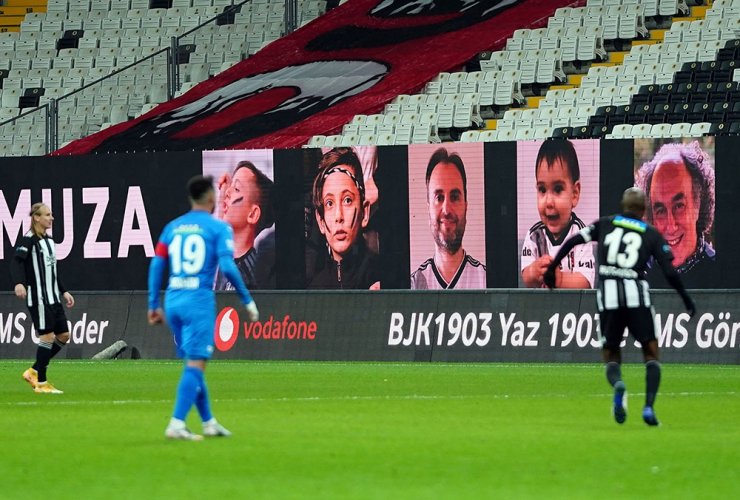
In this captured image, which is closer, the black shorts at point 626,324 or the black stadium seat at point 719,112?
the black shorts at point 626,324

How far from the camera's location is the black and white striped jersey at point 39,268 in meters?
20.6

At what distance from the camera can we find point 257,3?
44250mm

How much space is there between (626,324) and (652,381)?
640 mm

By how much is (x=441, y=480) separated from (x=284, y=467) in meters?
1.27

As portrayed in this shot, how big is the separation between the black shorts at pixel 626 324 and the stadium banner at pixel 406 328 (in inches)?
A: 428

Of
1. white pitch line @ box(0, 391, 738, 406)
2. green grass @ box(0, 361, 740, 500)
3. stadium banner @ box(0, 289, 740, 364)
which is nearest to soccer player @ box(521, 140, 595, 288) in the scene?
stadium banner @ box(0, 289, 740, 364)

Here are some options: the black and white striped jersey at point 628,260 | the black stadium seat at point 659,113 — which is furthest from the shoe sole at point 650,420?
the black stadium seat at point 659,113

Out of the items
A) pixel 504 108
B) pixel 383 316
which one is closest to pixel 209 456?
pixel 383 316

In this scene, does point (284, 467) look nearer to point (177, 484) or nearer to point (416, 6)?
point (177, 484)

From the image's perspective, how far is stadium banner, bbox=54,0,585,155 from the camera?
124 feet

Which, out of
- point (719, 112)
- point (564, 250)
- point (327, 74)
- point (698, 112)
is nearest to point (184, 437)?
point (564, 250)

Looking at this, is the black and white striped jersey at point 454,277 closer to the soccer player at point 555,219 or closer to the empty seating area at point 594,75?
the soccer player at point 555,219

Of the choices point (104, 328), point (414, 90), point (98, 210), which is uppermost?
point (414, 90)

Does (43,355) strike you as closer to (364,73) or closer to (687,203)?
(687,203)
